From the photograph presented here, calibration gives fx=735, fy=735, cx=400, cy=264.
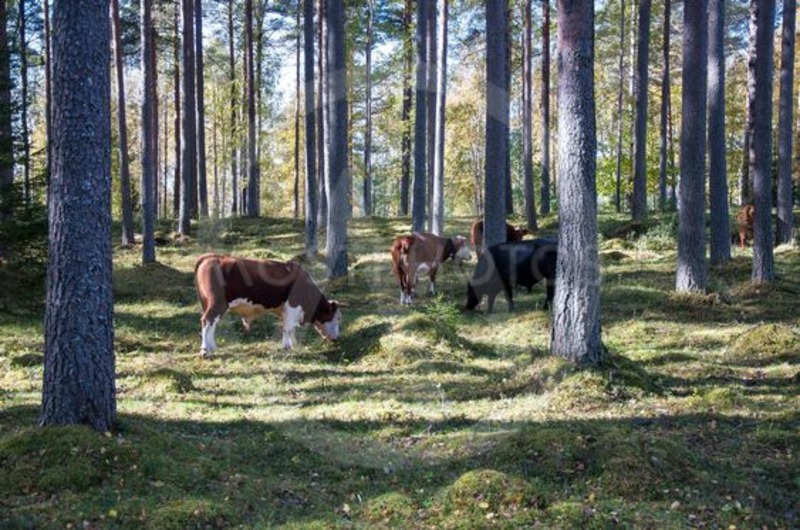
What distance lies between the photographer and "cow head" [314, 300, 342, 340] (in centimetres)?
Answer: 1433

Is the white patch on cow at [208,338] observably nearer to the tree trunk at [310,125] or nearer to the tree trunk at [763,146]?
the tree trunk at [310,125]

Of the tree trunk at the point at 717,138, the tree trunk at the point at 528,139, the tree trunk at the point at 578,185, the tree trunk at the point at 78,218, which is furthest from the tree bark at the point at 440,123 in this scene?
the tree trunk at the point at 78,218

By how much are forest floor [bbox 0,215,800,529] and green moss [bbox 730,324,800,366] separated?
39mm

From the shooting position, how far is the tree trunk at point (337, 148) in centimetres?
1920

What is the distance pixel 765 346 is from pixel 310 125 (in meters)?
15.3

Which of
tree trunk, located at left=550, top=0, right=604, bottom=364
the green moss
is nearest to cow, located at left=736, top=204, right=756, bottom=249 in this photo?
the green moss

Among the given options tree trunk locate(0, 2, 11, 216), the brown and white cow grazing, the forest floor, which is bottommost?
the forest floor

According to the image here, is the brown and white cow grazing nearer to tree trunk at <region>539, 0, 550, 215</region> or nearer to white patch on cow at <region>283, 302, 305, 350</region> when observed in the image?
white patch on cow at <region>283, 302, 305, 350</region>

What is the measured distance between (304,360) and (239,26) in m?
29.8

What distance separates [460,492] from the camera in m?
6.39

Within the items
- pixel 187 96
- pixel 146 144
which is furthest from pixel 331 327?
pixel 187 96

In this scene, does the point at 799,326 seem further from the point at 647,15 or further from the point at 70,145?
the point at 647,15

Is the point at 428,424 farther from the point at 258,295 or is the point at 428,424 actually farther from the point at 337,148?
the point at 337,148

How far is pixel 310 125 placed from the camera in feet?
75.8
